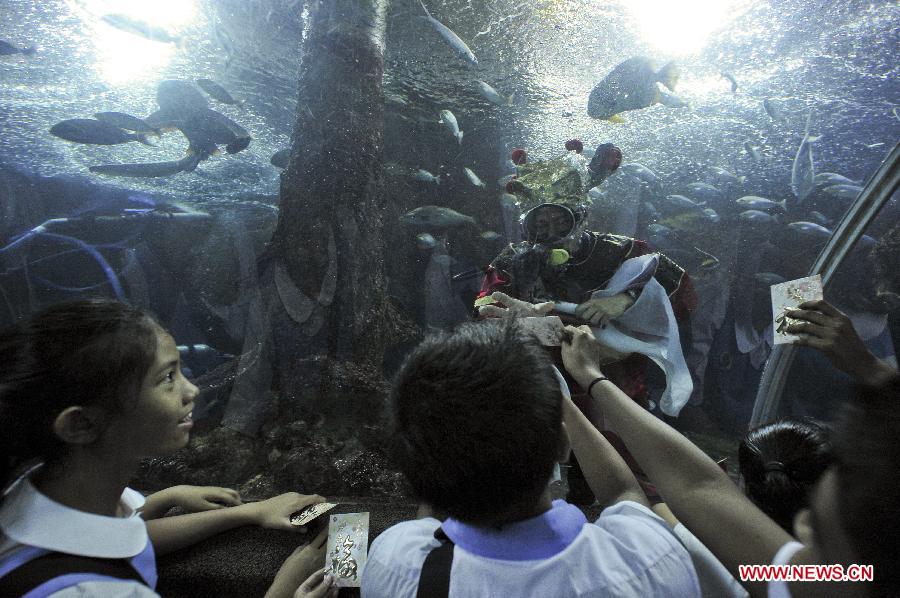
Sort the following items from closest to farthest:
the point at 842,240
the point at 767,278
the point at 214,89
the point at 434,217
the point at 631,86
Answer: the point at 842,240 → the point at 631,86 → the point at 434,217 → the point at 214,89 → the point at 767,278

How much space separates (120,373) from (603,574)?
135 centimetres

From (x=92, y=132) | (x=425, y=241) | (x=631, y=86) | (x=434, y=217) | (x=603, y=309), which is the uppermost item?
(x=631, y=86)

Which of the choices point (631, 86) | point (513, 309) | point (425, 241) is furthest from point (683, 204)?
point (513, 309)

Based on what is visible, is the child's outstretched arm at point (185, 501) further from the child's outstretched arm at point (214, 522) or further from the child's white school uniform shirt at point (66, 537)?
the child's white school uniform shirt at point (66, 537)

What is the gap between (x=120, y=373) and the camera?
1118mm

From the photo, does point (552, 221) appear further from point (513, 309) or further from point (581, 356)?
point (581, 356)

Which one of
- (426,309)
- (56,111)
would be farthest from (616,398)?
(56,111)

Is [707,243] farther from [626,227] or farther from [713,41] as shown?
[713,41]

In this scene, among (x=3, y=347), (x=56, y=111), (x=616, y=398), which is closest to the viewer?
(x=3, y=347)

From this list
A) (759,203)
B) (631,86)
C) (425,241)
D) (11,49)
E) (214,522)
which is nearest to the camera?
(214,522)

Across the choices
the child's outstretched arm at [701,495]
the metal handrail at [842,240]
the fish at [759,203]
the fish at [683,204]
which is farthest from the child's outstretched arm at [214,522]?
the fish at [683,204]

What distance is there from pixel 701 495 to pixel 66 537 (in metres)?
1.44

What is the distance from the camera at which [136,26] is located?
13.5 ft

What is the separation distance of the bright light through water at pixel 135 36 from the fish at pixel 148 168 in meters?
1.23
